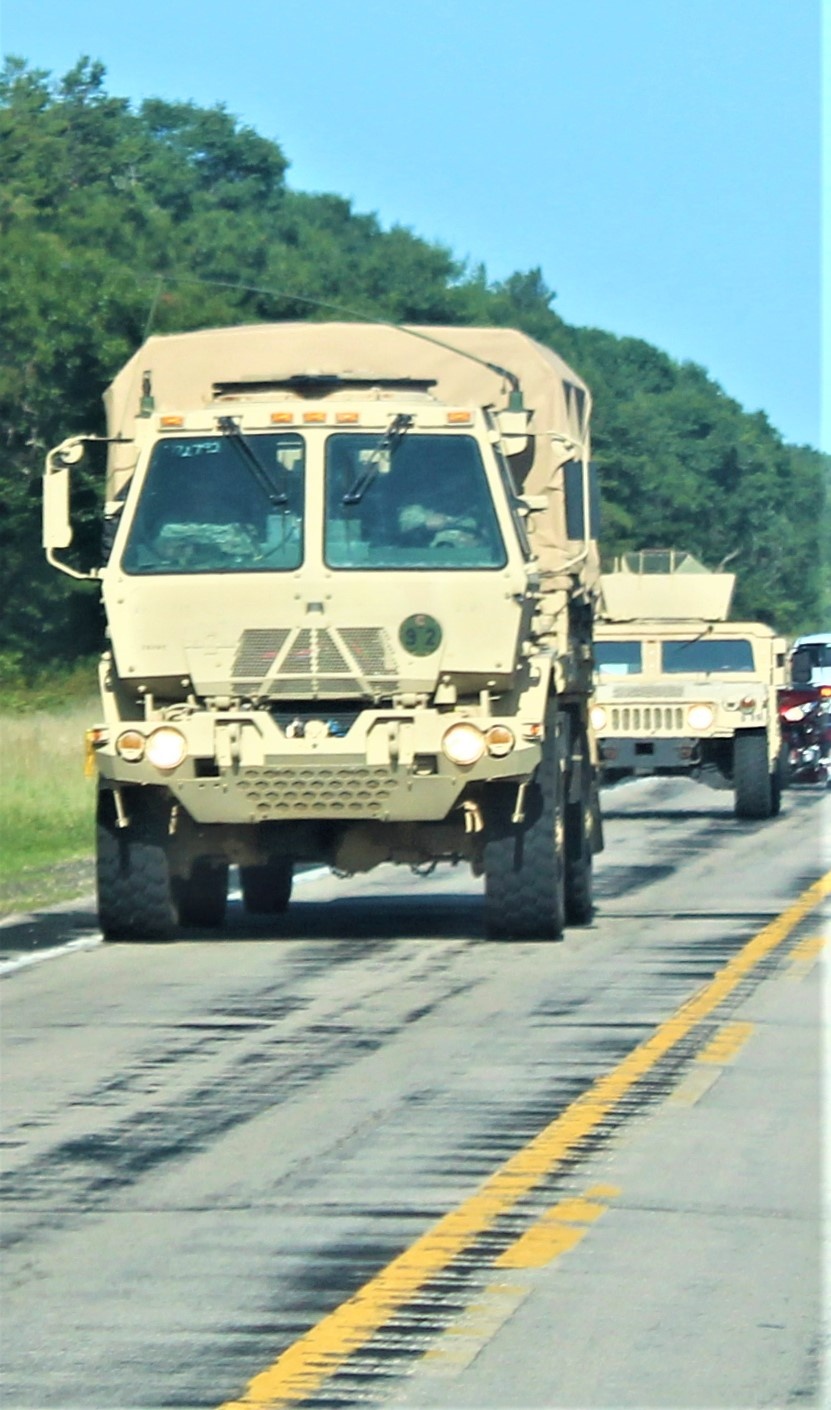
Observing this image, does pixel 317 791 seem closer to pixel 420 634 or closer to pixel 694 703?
pixel 420 634

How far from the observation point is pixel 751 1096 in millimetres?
9789

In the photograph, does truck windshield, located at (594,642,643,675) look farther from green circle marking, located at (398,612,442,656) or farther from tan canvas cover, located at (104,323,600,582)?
green circle marking, located at (398,612,442,656)

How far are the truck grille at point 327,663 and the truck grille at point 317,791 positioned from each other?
41cm

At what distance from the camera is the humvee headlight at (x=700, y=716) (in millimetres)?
28156

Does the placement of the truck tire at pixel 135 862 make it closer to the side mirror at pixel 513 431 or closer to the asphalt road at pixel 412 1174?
the asphalt road at pixel 412 1174

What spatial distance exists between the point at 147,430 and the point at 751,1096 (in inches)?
244

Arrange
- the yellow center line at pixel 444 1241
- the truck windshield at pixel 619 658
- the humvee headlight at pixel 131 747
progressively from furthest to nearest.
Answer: the truck windshield at pixel 619 658 → the humvee headlight at pixel 131 747 → the yellow center line at pixel 444 1241

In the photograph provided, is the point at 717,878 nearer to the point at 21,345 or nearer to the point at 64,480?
the point at 64,480

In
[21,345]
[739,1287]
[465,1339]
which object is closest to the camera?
[465,1339]

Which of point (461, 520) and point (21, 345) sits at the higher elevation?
point (21, 345)

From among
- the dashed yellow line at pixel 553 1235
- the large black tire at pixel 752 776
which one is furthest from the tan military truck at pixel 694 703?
the dashed yellow line at pixel 553 1235

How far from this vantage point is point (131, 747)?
47.1ft

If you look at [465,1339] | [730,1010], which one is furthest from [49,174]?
[465,1339]

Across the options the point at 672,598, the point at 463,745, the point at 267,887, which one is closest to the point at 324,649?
the point at 463,745
